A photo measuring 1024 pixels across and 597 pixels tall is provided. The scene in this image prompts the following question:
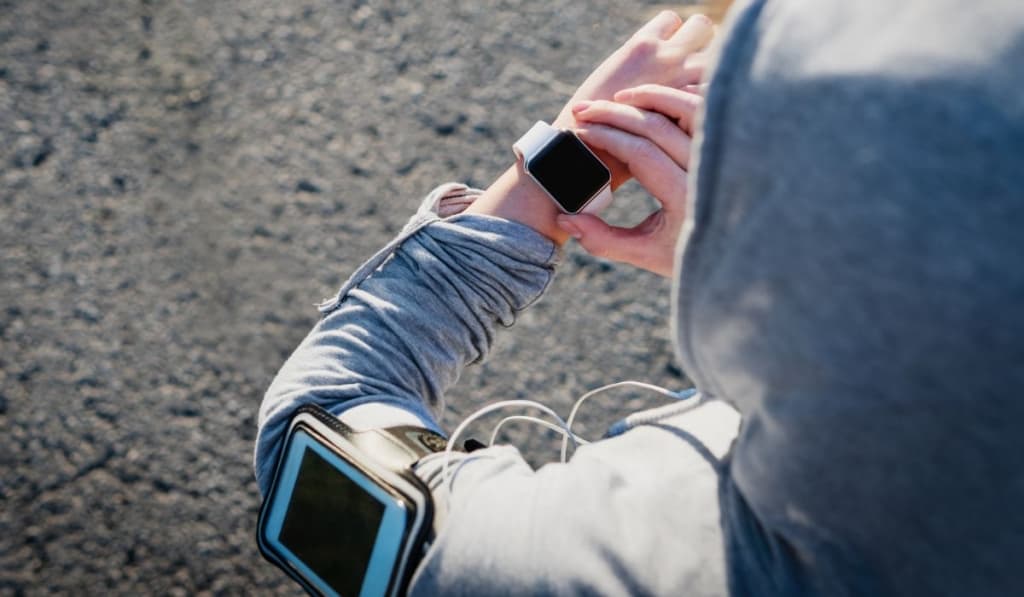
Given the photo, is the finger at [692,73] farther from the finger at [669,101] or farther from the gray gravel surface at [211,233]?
the gray gravel surface at [211,233]

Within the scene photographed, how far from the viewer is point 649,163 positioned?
1017mm

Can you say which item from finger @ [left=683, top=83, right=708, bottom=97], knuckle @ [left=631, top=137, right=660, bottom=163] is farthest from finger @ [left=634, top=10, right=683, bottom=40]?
knuckle @ [left=631, top=137, right=660, bottom=163]

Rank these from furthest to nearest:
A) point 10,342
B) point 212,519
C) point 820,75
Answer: point 10,342, point 212,519, point 820,75

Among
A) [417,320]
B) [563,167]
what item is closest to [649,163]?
[563,167]

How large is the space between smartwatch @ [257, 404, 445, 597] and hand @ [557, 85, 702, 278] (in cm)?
37

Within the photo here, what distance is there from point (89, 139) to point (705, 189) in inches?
84.9

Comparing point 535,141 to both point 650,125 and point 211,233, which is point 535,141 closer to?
point 650,125

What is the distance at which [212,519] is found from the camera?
184 centimetres

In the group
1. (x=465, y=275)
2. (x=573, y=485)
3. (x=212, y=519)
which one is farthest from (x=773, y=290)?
(x=212, y=519)

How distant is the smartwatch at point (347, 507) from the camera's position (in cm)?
76

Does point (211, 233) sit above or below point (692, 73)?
below

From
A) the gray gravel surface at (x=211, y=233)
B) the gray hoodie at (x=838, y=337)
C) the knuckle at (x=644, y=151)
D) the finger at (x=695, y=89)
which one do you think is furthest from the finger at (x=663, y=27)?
the gray gravel surface at (x=211, y=233)

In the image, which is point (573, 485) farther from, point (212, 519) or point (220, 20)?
point (220, 20)

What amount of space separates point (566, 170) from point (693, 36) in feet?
0.94
